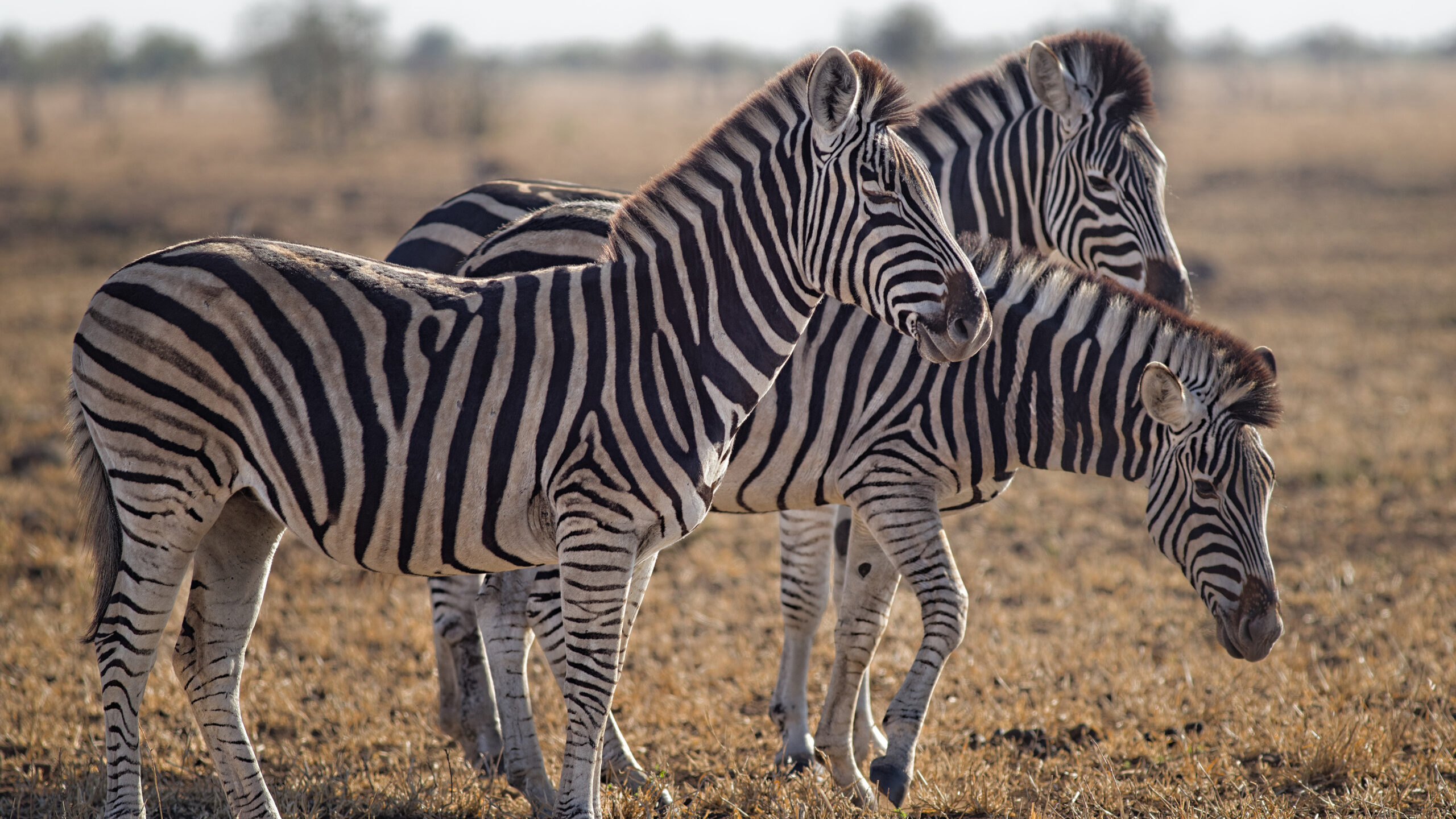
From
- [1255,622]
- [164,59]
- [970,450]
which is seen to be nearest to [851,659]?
[970,450]

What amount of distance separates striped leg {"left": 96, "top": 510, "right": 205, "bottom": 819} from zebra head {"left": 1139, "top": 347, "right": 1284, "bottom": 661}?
Answer: 11.3 ft

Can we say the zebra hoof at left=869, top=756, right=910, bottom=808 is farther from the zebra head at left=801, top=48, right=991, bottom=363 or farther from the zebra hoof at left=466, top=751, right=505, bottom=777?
the zebra head at left=801, top=48, right=991, bottom=363

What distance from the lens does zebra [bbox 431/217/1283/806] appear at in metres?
4.04

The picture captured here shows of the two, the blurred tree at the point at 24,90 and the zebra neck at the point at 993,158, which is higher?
the zebra neck at the point at 993,158

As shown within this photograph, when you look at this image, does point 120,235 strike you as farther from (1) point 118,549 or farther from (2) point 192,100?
(2) point 192,100

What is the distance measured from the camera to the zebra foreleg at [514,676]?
444 centimetres

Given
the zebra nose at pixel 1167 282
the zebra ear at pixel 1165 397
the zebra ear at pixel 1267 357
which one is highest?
the zebra nose at pixel 1167 282

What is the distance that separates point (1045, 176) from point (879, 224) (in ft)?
7.81

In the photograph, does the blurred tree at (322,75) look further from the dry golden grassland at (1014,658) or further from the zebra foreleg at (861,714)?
the zebra foreleg at (861,714)

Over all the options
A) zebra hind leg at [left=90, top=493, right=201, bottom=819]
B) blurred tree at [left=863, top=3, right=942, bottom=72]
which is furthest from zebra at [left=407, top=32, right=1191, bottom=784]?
blurred tree at [left=863, top=3, right=942, bottom=72]

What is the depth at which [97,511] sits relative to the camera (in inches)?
145

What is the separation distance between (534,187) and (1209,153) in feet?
94.7

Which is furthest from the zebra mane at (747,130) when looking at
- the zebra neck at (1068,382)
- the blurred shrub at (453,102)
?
the blurred shrub at (453,102)

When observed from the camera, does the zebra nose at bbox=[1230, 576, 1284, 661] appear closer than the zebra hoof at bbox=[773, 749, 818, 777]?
Yes
